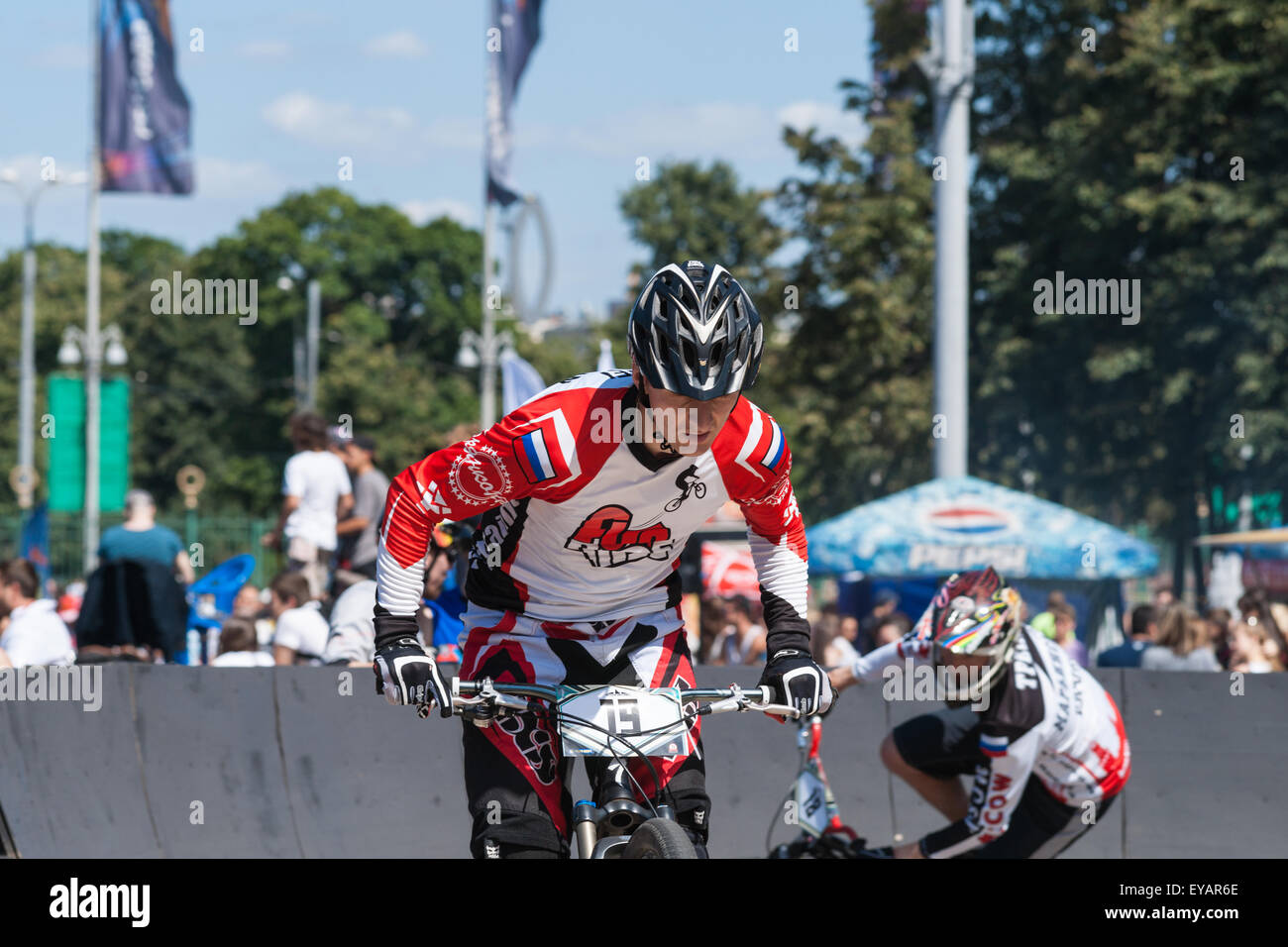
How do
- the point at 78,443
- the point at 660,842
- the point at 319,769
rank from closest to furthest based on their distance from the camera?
1. the point at 660,842
2. the point at 319,769
3. the point at 78,443

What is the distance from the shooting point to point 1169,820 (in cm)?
740

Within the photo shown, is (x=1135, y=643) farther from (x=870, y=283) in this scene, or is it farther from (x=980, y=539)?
(x=870, y=283)

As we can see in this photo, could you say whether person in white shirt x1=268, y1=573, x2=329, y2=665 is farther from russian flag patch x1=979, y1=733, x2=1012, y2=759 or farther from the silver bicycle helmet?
the silver bicycle helmet

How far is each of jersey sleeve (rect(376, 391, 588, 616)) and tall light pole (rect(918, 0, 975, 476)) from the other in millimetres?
9367

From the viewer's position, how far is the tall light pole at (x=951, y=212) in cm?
1305

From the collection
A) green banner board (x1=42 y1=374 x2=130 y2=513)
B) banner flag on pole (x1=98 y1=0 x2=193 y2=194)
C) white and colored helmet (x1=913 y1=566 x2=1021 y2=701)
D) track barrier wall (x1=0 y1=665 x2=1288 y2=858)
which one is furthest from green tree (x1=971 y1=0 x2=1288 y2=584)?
white and colored helmet (x1=913 y1=566 x2=1021 y2=701)

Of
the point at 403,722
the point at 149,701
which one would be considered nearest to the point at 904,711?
the point at 403,722

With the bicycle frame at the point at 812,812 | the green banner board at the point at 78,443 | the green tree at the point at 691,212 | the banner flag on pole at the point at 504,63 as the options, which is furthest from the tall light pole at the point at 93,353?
the green tree at the point at 691,212

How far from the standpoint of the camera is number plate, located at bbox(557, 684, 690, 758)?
401cm

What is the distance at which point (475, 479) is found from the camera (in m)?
4.11

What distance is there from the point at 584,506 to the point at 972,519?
31.9 feet

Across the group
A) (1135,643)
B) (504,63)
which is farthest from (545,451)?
(504,63)

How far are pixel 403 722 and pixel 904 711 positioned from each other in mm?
2298
